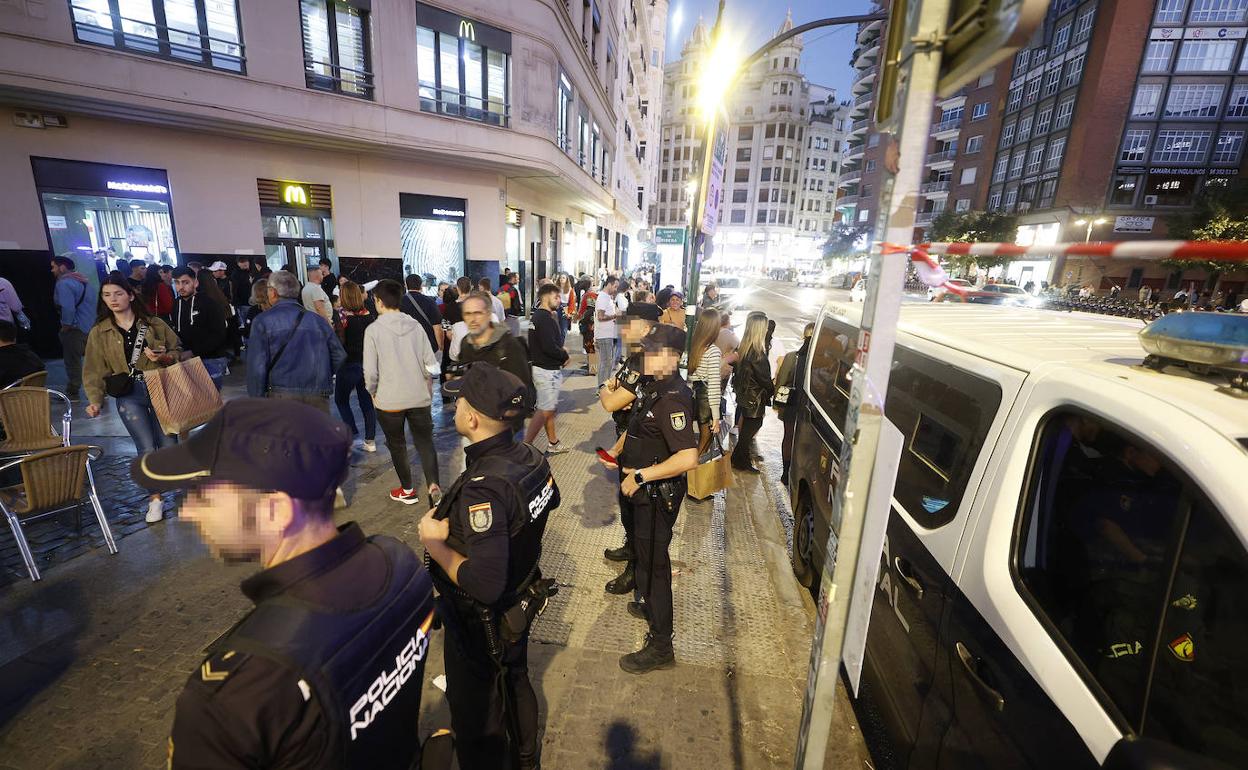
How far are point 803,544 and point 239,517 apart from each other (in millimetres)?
3784

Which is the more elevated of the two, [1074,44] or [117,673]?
[1074,44]

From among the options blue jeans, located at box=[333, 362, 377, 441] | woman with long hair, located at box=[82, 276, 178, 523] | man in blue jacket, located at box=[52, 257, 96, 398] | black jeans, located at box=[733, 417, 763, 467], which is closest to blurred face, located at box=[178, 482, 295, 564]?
woman with long hair, located at box=[82, 276, 178, 523]

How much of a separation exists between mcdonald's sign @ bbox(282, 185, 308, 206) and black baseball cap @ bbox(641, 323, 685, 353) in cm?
1357

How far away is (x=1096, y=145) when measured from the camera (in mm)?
33656

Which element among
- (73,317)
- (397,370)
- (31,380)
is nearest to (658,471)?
(397,370)

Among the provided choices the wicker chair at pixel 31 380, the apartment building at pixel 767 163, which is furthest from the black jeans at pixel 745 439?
the apartment building at pixel 767 163

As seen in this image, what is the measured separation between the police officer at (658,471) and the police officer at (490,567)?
86cm

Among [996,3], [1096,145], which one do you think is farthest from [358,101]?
[1096,145]

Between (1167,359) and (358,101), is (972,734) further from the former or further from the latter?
(358,101)

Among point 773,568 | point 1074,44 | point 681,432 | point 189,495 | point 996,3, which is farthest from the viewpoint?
point 1074,44

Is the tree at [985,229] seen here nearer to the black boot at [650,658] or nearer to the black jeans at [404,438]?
the black jeans at [404,438]

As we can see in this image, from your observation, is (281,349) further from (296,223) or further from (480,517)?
(296,223)

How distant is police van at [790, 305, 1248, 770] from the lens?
1.28 meters

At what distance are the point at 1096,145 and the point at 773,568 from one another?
149 ft
